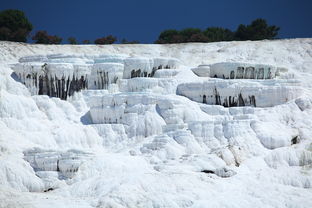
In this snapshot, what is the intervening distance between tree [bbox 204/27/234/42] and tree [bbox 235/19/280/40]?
174 cm

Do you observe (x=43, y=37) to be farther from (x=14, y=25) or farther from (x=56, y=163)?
(x=56, y=163)

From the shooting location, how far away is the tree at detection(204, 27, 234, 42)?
5847 cm

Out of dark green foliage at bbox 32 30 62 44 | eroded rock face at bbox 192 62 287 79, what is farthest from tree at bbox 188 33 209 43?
eroded rock face at bbox 192 62 287 79

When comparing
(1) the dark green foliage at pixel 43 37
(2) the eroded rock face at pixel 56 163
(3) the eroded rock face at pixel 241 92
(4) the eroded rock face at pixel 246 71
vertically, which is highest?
(1) the dark green foliage at pixel 43 37

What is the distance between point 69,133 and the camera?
30703 mm

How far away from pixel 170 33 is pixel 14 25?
16.5 metres

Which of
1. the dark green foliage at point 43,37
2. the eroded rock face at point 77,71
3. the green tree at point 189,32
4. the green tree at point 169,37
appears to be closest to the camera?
the eroded rock face at point 77,71

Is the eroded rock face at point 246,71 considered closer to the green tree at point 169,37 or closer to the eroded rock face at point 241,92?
the eroded rock face at point 241,92

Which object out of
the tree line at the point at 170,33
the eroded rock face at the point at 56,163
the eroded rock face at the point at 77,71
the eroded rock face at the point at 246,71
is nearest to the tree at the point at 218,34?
the tree line at the point at 170,33

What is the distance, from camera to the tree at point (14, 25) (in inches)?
2005

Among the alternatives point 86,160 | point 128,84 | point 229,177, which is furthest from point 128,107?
point 229,177

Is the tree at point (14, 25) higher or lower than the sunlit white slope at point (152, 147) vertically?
higher

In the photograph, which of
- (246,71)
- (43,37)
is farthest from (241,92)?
(43,37)

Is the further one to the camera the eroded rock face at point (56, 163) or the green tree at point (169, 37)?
the green tree at point (169, 37)
